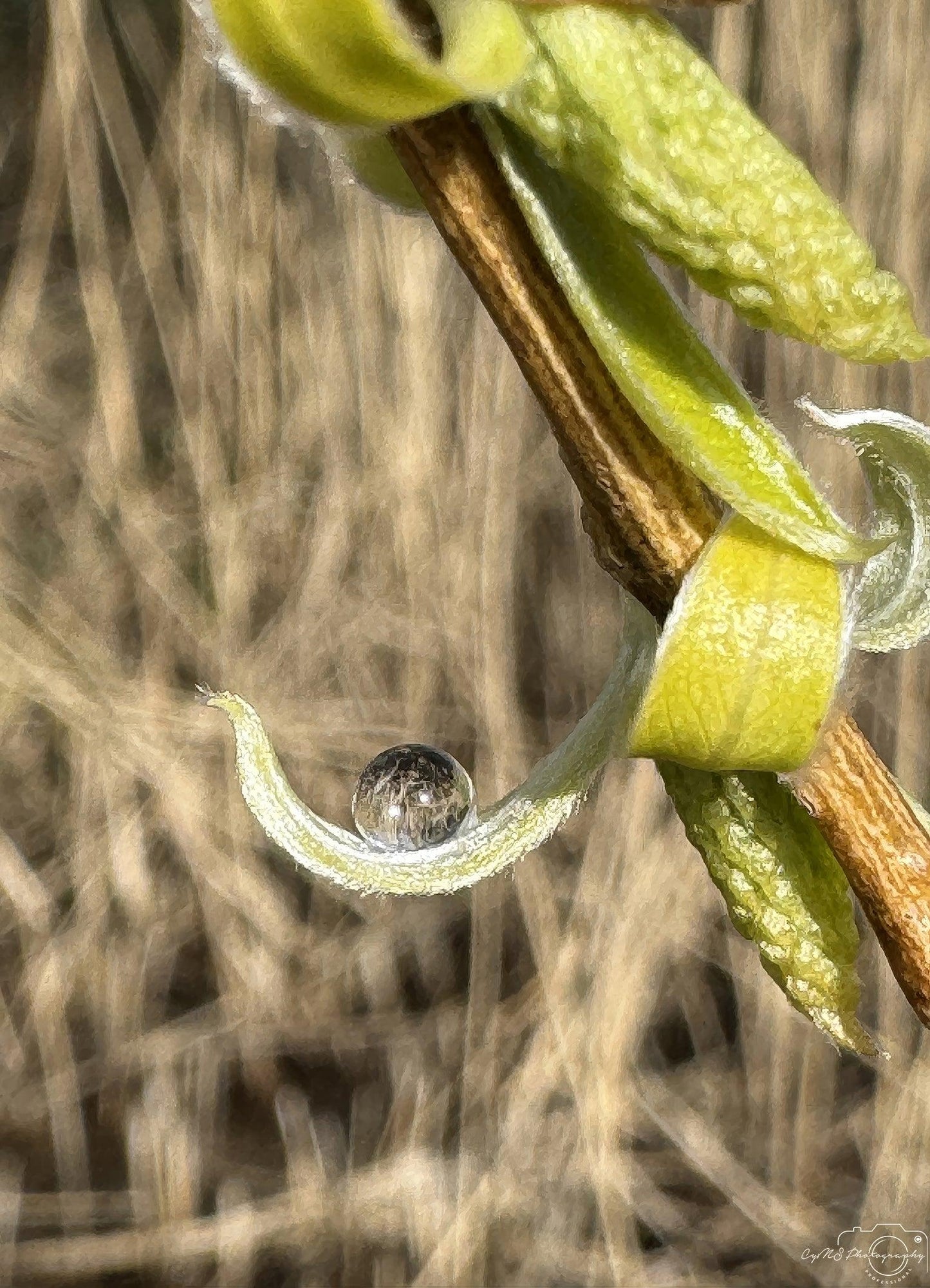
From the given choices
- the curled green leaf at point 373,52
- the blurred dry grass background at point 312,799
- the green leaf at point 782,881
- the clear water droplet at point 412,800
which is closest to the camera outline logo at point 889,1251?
the blurred dry grass background at point 312,799

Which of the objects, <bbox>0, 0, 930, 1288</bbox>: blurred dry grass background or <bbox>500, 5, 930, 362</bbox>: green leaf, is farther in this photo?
<bbox>0, 0, 930, 1288</bbox>: blurred dry grass background

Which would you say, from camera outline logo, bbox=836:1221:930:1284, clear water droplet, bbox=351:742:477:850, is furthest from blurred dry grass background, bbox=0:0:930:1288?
clear water droplet, bbox=351:742:477:850

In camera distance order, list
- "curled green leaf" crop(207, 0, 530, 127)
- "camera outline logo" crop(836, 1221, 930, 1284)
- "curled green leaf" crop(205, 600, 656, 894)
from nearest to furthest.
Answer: "curled green leaf" crop(207, 0, 530, 127) < "curled green leaf" crop(205, 600, 656, 894) < "camera outline logo" crop(836, 1221, 930, 1284)

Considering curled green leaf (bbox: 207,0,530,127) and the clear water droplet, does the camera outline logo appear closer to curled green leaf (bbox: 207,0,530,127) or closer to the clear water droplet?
the clear water droplet

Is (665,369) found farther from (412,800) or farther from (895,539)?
(412,800)

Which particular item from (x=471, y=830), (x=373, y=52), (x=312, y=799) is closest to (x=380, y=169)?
(x=373, y=52)

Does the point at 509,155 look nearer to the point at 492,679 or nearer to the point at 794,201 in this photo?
the point at 794,201
